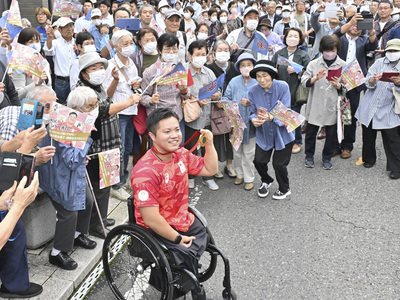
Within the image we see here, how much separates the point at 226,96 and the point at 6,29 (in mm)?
2787

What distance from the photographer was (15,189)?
2.56 metres

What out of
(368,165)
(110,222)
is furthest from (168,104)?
(368,165)

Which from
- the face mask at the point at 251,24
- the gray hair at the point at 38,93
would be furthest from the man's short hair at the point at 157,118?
the face mask at the point at 251,24

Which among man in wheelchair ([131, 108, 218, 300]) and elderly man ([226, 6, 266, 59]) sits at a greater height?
elderly man ([226, 6, 266, 59])

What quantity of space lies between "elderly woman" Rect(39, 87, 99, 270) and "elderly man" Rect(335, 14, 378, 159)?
4381 millimetres

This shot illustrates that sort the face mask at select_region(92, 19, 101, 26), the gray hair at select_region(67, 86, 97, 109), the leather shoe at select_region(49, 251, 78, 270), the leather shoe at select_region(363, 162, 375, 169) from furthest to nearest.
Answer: the face mask at select_region(92, 19, 101, 26) → the leather shoe at select_region(363, 162, 375, 169) → the leather shoe at select_region(49, 251, 78, 270) → the gray hair at select_region(67, 86, 97, 109)

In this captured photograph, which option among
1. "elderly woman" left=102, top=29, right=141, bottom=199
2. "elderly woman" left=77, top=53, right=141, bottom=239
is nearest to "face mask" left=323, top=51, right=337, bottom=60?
"elderly woman" left=102, top=29, right=141, bottom=199

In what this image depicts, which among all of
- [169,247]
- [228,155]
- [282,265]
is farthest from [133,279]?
[228,155]

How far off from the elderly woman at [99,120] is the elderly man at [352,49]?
3839 millimetres

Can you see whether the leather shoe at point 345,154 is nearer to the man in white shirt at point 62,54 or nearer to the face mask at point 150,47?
the face mask at point 150,47

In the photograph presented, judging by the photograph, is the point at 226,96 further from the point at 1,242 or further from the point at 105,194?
the point at 1,242

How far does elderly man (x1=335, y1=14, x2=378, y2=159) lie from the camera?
6.66 meters

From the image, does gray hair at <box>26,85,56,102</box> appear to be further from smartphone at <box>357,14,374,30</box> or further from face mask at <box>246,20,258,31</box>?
smartphone at <box>357,14,374,30</box>

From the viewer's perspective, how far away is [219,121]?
571 cm
